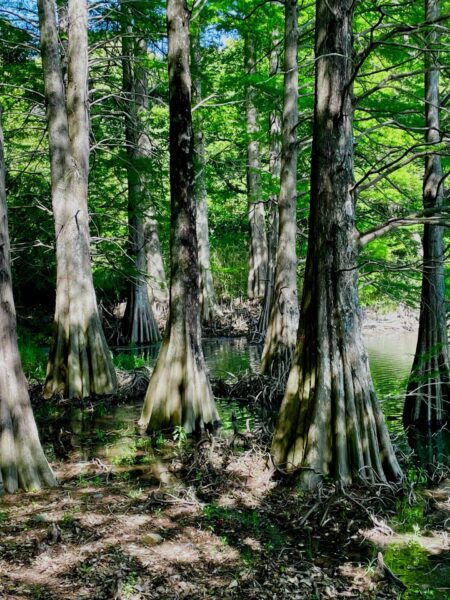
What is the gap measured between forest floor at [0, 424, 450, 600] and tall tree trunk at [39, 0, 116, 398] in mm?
3565

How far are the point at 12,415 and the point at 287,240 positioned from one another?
23.1 ft

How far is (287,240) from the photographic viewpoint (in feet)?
35.7

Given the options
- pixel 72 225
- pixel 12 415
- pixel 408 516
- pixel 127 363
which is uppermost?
pixel 72 225

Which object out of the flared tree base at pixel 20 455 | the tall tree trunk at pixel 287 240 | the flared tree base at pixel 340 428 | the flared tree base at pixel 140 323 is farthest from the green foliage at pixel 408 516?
the flared tree base at pixel 140 323

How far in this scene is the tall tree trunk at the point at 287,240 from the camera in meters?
10.4

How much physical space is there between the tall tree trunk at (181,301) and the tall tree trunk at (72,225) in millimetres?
2056

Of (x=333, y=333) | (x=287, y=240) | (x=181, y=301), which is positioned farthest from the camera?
(x=287, y=240)

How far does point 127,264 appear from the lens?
15086mm

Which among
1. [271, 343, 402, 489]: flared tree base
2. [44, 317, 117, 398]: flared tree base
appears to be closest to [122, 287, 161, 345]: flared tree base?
[44, 317, 117, 398]: flared tree base

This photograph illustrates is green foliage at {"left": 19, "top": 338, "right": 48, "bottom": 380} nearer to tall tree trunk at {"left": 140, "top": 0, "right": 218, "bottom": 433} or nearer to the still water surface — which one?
the still water surface

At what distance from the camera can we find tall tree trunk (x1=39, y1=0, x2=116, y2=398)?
30.9 ft

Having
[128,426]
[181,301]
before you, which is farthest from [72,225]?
[128,426]

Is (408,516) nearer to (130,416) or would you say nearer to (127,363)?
(130,416)

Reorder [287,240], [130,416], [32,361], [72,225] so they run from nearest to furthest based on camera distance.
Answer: [130,416] → [72,225] → [287,240] → [32,361]
